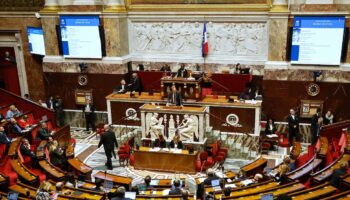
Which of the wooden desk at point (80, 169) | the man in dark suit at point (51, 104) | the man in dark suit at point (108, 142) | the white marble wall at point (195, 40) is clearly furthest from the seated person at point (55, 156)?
the white marble wall at point (195, 40)

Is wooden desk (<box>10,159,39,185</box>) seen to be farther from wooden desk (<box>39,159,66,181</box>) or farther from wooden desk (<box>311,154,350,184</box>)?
wooden desk (<box>311,154,350,184</box>)

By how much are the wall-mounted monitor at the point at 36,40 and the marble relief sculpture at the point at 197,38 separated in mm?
4268

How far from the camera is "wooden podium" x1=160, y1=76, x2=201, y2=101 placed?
1465cm

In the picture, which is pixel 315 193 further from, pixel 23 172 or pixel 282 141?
pixel 23 172

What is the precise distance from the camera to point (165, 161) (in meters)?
12.6

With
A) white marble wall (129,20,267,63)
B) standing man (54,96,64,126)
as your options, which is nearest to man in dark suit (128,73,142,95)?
white marble wall (129,20,267,63)

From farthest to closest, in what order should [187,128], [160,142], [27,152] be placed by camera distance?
1. [187,128]
2. [160,142]
3. [27,152]

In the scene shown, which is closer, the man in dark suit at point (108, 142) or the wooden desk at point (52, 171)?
the wooden desk at point (52, 171)

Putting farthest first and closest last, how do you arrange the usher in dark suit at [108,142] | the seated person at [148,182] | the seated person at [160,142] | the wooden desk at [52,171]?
the seated person at [160,142] → the usher in dark suit at [108,142] → the wooden desk at [52,171] → the seated person at [148,182]

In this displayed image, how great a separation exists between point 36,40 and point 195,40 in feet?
24.4

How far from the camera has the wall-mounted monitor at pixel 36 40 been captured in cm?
1792

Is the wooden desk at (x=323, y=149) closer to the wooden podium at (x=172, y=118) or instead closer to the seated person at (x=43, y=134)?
the wooden podium at (x=172, y=118)

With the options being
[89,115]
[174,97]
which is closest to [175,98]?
[174,97]

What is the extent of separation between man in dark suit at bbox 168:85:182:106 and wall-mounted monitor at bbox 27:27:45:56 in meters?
7.37
